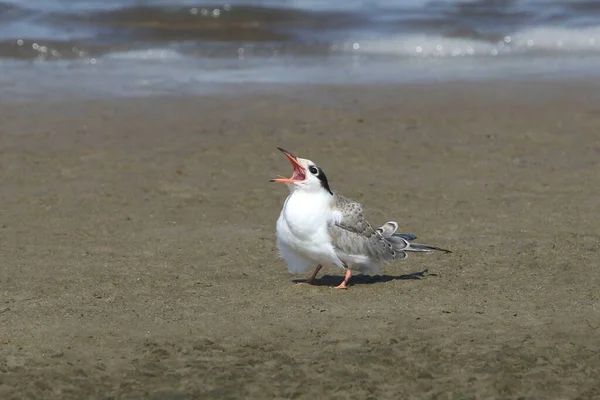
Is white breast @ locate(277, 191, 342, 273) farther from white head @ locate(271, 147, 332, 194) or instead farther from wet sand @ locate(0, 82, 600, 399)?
wet sand @ locate(0, 82, 600, 399)

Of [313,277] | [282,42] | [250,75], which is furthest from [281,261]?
[282,42]

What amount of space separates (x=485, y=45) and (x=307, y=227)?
8.61 metres

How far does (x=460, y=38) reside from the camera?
48.2 feet

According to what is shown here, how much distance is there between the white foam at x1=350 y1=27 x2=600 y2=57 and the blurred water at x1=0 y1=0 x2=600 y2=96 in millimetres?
14

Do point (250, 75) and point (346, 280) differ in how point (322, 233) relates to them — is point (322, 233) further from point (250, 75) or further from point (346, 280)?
point (250, 75)

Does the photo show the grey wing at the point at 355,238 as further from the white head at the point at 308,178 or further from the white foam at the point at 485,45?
the white foam at the point at 485,45

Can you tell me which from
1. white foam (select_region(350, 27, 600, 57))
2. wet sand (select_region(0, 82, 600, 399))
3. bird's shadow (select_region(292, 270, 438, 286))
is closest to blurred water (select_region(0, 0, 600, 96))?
white foam (select_region(350, 27, 600, 57))

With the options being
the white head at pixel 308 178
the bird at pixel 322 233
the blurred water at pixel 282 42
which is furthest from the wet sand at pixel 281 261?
the blurred water at pixel 282 42

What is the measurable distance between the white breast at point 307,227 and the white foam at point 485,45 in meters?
7.80

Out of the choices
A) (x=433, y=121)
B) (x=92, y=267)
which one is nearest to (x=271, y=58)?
(x=433, y=121)

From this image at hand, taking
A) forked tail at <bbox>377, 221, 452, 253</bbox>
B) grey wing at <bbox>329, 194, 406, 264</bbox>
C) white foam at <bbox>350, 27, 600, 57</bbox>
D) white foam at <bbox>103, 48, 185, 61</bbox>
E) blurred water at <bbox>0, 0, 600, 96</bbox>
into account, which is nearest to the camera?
grey wing at <bbox>329, 194, 406, 264</bbox>

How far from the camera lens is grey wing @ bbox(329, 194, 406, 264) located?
6520mm

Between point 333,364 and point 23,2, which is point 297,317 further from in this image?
point 23,2

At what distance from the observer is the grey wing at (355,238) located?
257 inches
